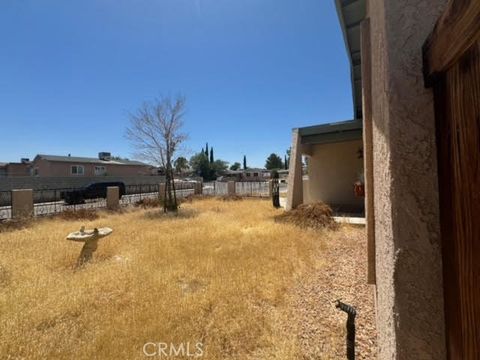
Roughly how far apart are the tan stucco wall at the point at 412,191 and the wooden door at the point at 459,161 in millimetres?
42

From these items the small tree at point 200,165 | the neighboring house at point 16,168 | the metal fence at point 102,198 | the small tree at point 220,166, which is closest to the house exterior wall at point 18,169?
the neighboring house at point 16,168

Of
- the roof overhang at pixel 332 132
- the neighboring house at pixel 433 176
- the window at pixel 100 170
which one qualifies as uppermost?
the window at pixel 100 170

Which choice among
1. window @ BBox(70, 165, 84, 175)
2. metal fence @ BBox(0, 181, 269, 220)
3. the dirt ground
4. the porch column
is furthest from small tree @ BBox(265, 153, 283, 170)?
the dirt ground

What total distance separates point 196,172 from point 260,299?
169 feet

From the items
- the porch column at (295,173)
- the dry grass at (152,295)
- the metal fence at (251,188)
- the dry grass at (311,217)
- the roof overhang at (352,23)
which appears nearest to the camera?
the dry grass at (152,295)

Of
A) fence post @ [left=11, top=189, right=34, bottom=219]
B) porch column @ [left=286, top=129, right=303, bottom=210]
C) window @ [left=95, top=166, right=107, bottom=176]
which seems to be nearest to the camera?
porch column @ [left=286, top=129, right=303, bottom=210]

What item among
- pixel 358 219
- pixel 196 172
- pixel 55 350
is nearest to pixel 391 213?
pixel 55 350

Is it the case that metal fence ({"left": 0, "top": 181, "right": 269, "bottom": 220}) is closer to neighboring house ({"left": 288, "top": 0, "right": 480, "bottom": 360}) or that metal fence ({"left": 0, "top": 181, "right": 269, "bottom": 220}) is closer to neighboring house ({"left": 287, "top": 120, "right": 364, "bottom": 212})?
neighboring house ({"left": 287, "top": 120, "right": 364, "bottom": 212})

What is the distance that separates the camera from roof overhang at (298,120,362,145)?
795 cm

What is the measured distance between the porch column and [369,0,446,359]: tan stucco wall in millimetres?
8336

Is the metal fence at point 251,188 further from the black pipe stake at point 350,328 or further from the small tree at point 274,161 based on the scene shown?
the small tree at point 274,161

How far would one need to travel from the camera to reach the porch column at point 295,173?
9.15 m

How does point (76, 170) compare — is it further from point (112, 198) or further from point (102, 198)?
point (112, 198)

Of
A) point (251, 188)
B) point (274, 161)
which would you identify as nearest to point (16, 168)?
point (251, 188)
